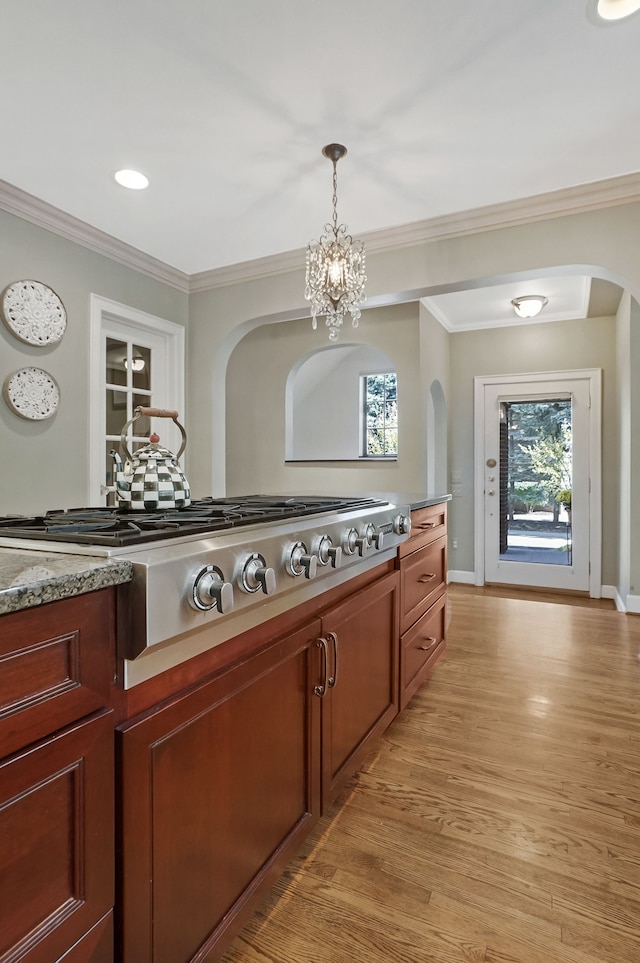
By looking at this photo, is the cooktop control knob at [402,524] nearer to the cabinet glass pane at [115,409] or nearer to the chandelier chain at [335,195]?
the chandelier chain at [335,195]

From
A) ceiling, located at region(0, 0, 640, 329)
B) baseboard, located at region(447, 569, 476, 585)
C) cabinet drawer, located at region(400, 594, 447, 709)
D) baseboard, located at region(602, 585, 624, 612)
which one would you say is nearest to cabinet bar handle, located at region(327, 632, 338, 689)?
cabinet drawer, located at region(400, 594, 447, 709)

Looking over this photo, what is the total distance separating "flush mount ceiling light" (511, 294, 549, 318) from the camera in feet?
13.7

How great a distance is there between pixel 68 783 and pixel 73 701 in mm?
114

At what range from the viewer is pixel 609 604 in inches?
172

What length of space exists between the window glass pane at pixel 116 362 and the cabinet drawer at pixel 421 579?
241 cm

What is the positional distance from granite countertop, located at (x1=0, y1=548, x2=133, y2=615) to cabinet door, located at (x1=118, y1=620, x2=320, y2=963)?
0.25m

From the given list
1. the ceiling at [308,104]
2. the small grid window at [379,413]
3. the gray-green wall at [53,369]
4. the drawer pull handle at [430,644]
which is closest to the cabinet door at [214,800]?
the drawer pull handle at [430,644]

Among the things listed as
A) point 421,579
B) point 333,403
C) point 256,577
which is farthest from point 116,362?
point 333,403

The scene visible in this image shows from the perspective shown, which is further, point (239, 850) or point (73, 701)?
point (239, 850)

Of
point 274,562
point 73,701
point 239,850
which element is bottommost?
point 239,850

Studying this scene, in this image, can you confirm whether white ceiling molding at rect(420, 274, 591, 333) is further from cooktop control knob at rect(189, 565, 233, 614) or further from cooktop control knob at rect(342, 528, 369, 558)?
cooktop control knob at rect(189, 565, 233, 614)

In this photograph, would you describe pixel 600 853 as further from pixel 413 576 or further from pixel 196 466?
pixel 196 466

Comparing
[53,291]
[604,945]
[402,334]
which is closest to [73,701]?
[604,945]

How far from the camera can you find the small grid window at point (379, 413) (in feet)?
21.7
